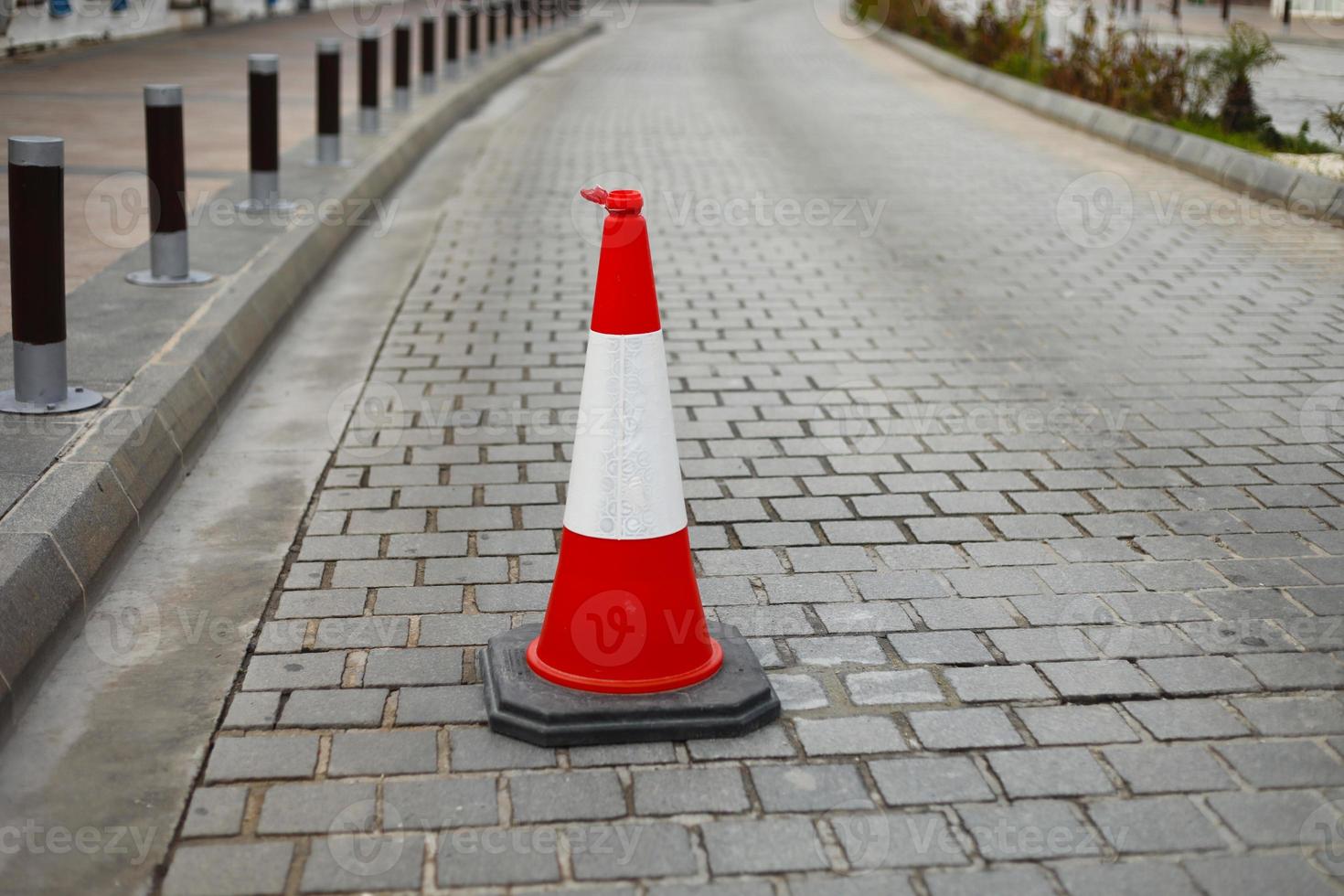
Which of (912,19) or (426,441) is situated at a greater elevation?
(912,19)

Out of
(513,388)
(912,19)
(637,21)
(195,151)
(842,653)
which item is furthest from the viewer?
(637,21)

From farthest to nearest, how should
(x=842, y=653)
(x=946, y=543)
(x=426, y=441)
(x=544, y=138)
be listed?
(x=544, y=138)
(x=426, y=441)
(x=946, y=543)
(x=842, y=653)

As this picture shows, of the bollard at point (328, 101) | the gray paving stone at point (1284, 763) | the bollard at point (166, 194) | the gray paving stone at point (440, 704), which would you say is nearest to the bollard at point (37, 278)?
the bollard at point (166, 194)

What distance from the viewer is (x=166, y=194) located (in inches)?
248

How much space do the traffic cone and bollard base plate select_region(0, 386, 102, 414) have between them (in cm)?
197

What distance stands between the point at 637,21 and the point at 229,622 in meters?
39.3

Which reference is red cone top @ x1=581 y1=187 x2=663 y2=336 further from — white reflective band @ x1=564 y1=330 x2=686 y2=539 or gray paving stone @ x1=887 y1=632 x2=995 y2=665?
gray paving stone @ x1=887 y1=632 x2=995 y2=665

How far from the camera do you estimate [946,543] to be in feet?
14.6

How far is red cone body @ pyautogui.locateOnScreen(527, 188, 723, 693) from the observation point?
3395 mm

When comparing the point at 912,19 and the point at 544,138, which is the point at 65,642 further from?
the point at 912,19

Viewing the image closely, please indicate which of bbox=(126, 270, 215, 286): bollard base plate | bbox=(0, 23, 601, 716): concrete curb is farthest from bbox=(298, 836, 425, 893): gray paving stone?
bbox=(126, 270, 215, 286): bollard base plate

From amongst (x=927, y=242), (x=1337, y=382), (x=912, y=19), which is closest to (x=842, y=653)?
(x=1337, y=382)

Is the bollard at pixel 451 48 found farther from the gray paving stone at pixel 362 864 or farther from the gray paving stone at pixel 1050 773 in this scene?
the gray paving stone at pixel 362 864

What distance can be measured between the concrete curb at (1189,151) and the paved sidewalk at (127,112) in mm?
7078
